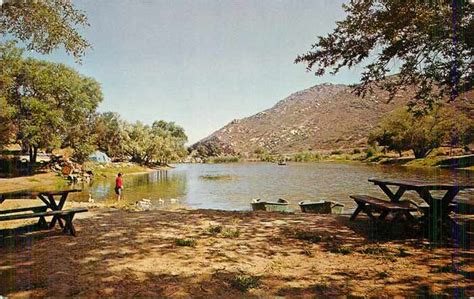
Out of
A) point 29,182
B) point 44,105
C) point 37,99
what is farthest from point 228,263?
point 37,99

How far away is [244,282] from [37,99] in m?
43.0

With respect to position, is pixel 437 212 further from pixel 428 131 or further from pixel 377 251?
pixel 428 131

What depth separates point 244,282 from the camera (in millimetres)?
5238

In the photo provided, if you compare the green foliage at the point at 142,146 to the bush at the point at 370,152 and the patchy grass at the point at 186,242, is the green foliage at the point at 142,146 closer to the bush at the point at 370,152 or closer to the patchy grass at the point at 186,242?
the bush at the point at 370,152

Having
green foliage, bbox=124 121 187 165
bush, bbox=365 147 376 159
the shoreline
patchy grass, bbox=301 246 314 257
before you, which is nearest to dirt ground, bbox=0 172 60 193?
the shoreline

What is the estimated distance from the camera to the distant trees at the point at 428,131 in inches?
2624

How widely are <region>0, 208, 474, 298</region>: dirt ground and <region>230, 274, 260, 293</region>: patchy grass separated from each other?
17 mm

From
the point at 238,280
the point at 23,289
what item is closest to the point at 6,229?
the point at 23,289

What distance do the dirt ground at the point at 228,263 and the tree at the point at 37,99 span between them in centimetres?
3421

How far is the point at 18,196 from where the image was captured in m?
7.81

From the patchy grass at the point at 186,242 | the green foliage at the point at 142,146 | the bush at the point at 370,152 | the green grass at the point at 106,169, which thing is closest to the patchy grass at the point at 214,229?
the patchy grass at the point at 186,242

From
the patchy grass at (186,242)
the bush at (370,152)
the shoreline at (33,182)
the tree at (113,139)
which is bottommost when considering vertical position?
the shoreline at (33,182)

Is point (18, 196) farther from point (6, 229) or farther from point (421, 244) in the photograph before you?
point (421, 244)

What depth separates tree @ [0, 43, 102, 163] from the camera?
3641cm
